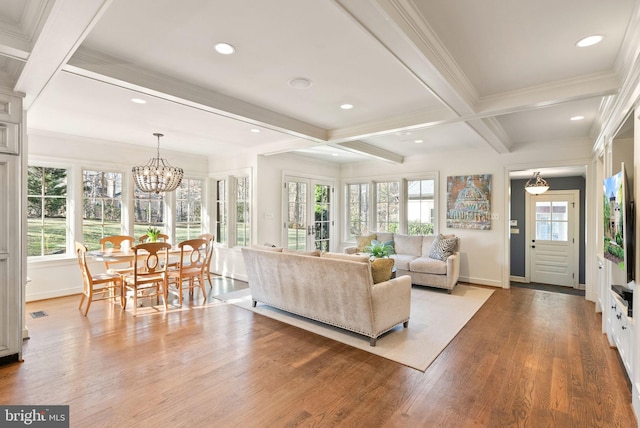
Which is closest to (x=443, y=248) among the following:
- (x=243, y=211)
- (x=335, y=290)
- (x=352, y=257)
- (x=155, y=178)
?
(x=352, y=257)

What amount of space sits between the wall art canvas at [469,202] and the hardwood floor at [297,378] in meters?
2.37

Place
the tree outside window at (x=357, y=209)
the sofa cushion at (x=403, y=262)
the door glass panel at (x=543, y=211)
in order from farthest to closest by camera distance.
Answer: the tree outside window at (x=357, y=209), the door glass panel at (x=543, y=211), the sofa cushion at (x=403, y=262)

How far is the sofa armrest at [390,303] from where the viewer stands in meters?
3.18

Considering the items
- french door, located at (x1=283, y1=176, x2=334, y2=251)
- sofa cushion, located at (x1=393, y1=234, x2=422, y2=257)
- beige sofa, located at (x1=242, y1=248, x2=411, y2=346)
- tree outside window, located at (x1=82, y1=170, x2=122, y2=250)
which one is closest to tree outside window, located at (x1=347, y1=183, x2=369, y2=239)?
french door, located at (x1=283, y1=176, x2=334, y2=251)

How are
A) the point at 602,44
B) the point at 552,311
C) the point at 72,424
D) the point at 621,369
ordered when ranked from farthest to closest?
1. the point at 552,311
2. the point at 621,369
3. the point at 602,44
4. the point at 72,424

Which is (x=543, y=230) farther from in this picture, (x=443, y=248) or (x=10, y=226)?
(x=10, y=226)

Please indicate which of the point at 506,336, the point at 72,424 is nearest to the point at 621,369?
the point at 506,336

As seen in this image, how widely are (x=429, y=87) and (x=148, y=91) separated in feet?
8.18

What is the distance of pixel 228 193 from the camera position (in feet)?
21.2

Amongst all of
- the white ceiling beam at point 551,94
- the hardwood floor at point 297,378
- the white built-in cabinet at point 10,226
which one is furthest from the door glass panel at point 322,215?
the white built-in cabinet at point 10,226

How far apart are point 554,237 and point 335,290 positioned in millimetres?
5862

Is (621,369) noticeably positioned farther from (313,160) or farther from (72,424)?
(313,160)

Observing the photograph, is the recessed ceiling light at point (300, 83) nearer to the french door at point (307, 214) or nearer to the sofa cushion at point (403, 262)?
the french door at point (307, 214)

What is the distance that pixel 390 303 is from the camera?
334 cm
